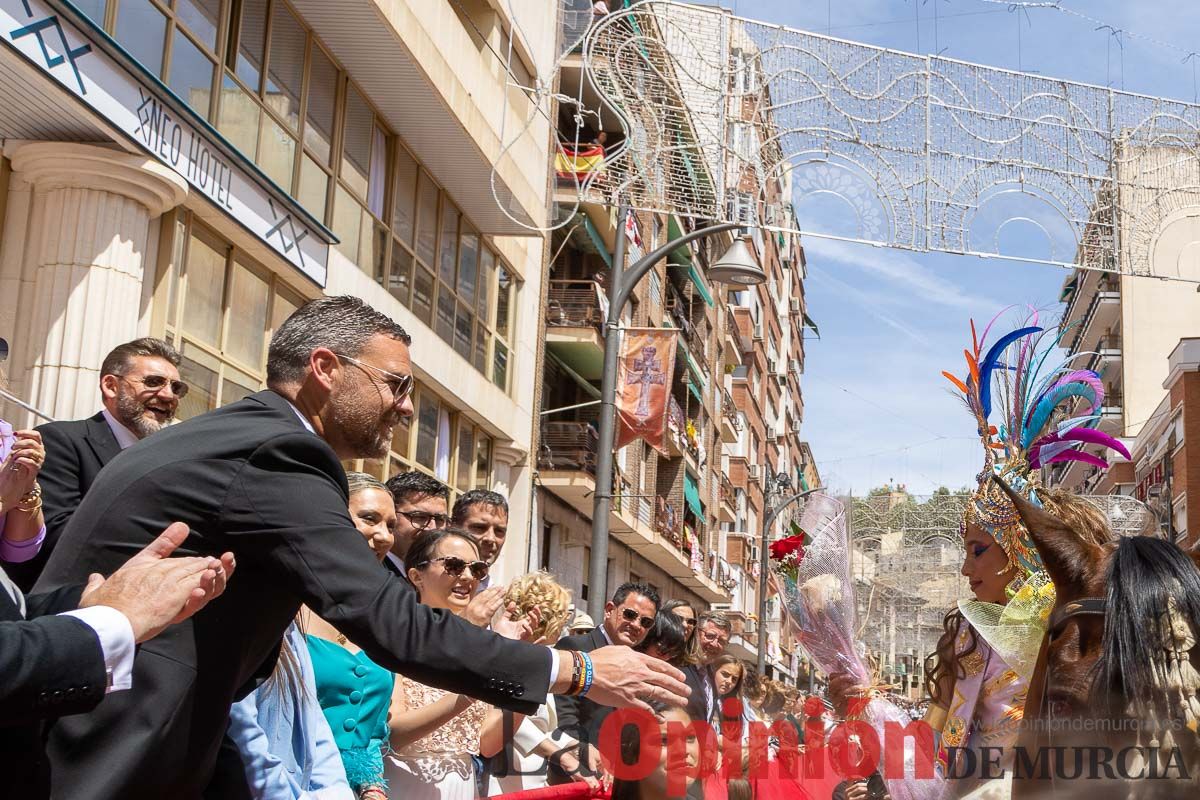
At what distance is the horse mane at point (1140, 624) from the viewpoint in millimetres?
2930

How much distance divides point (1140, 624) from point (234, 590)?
6.57 ft

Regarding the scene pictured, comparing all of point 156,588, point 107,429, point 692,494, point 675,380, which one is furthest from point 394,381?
point 692,494

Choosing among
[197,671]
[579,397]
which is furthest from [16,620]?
[579,397]

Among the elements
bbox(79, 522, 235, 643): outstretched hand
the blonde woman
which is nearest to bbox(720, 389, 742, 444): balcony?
the blonde woman

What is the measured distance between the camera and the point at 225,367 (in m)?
13.5

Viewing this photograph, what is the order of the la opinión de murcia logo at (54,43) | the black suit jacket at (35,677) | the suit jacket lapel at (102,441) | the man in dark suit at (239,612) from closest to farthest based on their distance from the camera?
the black suit jacket at (35,677)
the man in dark suit at (239,612)
the suit jacket lapel at (102,441)
the la opinión de murcia logo at (54,43)

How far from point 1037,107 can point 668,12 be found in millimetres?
3078

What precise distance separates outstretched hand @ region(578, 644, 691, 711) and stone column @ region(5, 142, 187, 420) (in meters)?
8.12

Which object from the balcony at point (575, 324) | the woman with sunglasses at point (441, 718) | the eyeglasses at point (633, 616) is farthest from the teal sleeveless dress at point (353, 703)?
the balcony at point (575, 324)

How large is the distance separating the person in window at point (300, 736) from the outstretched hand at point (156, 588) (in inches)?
40.6

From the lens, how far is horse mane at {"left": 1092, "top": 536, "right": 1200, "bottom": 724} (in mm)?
2930

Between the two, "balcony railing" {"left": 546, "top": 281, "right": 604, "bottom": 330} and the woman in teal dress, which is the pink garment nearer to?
the woman in teal dress

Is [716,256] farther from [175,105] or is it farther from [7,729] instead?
[7,729]

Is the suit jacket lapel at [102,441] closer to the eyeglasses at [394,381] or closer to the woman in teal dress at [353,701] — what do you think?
the woman in teal dress at [353,701]
